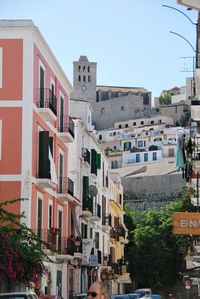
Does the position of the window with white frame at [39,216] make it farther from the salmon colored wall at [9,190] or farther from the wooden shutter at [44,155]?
the salmon colored wall at [9,190]

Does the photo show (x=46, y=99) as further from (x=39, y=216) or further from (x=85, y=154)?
(x=85, y=154)

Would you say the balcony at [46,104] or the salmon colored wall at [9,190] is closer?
the salmon colored wall at [9,190]

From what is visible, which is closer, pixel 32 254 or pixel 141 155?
pixel 32 254

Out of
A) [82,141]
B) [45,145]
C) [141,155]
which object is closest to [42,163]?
[45,145]

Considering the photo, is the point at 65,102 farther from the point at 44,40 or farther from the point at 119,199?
the point at 119,199

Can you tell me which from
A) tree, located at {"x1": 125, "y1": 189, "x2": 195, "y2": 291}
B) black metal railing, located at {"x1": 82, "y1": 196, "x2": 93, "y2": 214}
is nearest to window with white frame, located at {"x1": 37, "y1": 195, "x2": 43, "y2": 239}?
black metal railing, located at {"x1": 82, "y1": 196, "x2": 93, "y2": 214}

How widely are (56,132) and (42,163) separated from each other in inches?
170

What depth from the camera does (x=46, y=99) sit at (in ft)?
102

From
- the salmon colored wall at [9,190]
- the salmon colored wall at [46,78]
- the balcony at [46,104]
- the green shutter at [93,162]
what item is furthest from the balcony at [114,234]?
the salmon colored wall at [9,190]

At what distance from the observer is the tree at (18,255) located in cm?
2286

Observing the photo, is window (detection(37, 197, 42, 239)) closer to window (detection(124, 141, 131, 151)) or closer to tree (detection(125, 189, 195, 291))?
tree (detection(125, 189, 195, 291))

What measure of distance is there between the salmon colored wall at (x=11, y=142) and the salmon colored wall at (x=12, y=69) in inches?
25.5

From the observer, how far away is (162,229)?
75188 millimetres

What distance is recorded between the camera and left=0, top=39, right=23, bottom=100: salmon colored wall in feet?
96.9
